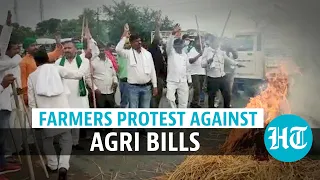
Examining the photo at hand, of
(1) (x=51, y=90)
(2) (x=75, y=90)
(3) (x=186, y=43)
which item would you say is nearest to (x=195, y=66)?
(3) (x=186, y=43)

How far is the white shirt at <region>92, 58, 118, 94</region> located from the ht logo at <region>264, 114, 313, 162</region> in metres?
1.20

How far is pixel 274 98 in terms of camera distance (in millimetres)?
2807

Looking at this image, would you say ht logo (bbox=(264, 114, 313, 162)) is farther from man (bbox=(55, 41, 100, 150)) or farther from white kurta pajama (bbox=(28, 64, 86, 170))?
white kurta pajama (bbox=(28, 64, 86, 170))

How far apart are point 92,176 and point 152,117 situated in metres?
0.68

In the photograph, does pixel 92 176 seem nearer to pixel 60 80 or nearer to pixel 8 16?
pixel 60 80

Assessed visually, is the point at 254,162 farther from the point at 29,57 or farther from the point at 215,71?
the point at 29,57

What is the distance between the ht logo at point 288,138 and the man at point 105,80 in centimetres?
118

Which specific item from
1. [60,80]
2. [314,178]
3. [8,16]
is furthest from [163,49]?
[314,178]

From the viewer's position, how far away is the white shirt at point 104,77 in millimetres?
2765

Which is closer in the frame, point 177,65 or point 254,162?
point 177,65

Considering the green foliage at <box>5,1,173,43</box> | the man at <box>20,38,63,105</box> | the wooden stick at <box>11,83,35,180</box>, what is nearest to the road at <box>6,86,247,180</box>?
the wooden stick at <box>11,83,35,180</box>

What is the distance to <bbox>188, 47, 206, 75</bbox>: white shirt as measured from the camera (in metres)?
2.75

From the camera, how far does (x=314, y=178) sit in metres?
2.91

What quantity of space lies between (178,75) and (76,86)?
75 centimetres
